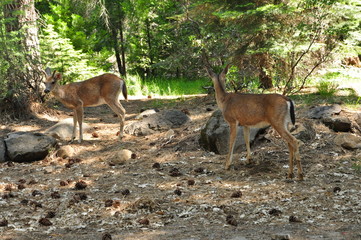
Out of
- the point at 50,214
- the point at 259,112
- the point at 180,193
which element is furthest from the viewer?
the point at 259,112

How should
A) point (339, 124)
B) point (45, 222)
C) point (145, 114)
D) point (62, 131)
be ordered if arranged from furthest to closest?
1. point (145, 114)
2. point (62, 131)
3. point (339, 124)
4. point (45, 222)

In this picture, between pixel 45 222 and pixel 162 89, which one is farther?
pixel 162 89

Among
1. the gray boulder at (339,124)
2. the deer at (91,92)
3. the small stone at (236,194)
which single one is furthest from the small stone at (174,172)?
A: the gray boulder at (339,124)

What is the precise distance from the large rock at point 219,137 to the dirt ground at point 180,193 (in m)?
0.18

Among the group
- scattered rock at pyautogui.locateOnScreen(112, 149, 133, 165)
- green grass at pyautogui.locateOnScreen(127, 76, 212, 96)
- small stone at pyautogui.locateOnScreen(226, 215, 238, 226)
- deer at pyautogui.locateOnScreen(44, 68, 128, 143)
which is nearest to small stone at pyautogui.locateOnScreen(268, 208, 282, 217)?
small stone at pyautogui.locateOnScreen(226, 215, 238, 226)

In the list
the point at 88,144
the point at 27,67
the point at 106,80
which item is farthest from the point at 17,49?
the point at 88,144

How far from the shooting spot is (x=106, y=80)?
10.0 metres

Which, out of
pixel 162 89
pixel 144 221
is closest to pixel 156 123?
pixel 144 221

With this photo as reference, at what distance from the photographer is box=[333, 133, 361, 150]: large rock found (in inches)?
299

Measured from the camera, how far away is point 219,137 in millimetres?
8078

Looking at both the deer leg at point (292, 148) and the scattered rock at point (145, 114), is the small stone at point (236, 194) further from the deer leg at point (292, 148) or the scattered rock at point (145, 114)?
the scattered rock at point (145, 114)

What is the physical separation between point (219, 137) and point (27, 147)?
361cm

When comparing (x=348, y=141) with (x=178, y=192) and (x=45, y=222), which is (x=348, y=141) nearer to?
(x=178, y=192)

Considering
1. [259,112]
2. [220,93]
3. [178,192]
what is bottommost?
[178,192]
